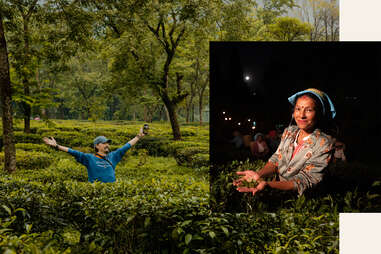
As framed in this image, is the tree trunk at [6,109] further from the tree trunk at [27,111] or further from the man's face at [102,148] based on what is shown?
the man's face at [102,148]

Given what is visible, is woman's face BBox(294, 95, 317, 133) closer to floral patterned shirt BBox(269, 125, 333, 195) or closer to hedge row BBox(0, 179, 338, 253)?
floral patterned shirt BBox(269, 125, 333, 195)

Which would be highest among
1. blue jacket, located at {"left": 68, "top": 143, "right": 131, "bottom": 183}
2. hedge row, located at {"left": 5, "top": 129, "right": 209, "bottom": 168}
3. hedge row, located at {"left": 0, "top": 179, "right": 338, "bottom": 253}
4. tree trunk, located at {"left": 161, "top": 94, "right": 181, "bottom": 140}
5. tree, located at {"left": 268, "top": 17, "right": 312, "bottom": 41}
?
tree, located at {"left": 268, "top": 17, "right": 312, "bottom": 41}

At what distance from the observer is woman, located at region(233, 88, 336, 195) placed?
3.44m

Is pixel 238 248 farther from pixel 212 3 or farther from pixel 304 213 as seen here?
pixel 212 3

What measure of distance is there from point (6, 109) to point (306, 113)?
202 inches

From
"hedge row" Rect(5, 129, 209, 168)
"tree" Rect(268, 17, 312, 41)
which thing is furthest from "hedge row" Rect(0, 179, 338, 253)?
"tree" Rect(268, 17, 312, 41)

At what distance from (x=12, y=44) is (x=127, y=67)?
2145 mm

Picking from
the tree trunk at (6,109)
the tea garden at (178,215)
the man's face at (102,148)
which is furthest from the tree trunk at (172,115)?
the tree trunk at (6,109)

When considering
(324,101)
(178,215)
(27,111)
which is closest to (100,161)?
(178,215)

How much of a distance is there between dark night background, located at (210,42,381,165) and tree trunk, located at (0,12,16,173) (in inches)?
146

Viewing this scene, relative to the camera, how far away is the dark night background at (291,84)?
3.50 m

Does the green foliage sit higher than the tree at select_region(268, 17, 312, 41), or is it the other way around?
the tree at select_region(268, 17, 312, 41)

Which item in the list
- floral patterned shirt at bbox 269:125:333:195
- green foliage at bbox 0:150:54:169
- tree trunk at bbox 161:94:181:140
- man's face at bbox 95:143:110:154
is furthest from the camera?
tree trunk at bbox 161:94:181:140

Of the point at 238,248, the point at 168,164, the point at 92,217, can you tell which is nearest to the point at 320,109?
the point at 238,248
